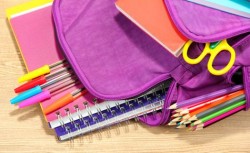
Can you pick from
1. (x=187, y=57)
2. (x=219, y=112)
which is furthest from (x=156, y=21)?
(x=219, y=112)

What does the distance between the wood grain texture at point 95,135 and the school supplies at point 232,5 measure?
227 mm

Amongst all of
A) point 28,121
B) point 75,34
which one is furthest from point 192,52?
point 28,121

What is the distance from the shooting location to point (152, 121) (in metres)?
0.66

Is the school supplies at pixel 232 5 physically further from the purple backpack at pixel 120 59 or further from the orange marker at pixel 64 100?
the orange marker at pixel 64 100

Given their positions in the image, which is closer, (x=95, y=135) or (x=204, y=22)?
(x=204, y=22)

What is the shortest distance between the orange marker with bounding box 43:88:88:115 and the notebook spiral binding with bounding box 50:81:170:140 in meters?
0.01

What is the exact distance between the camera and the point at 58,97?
635mm

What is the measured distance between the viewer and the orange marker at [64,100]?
0.62m

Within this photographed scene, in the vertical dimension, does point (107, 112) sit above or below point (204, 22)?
below

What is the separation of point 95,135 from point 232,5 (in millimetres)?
315

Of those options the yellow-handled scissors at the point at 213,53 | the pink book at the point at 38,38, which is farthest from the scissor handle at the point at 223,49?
the pink book at the point at 38,38

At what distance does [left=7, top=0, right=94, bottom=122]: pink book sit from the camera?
640 mm

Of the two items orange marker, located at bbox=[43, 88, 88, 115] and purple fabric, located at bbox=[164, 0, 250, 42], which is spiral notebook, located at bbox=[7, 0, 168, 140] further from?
purple fabric, located at bbox=[164, 0, 250, 42]

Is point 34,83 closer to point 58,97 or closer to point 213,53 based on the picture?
point 58,97
